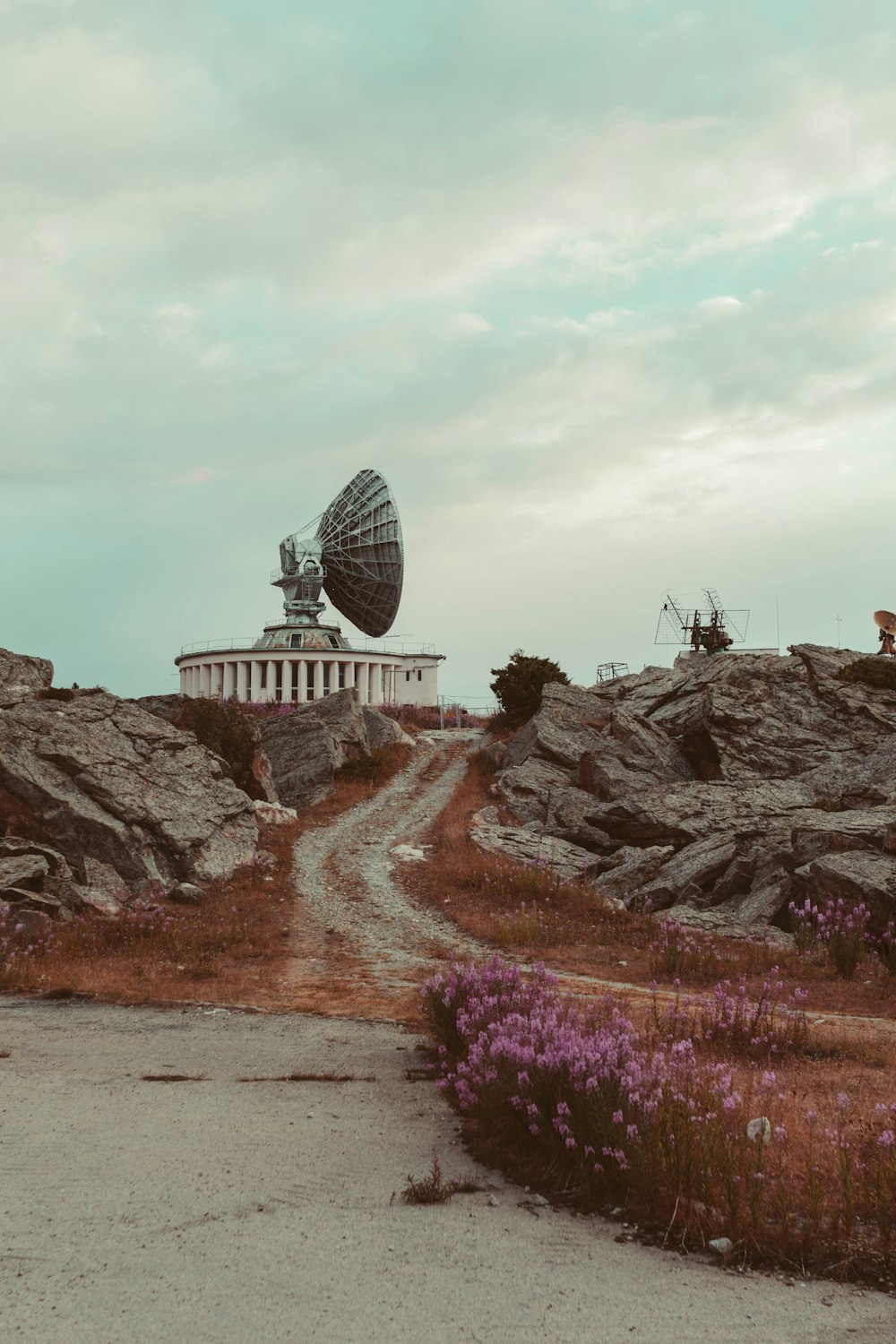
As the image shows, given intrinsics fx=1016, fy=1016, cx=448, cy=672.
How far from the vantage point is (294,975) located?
15156 mm

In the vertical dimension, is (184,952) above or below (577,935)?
below

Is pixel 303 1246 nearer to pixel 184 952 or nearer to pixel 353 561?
pixel 184 952

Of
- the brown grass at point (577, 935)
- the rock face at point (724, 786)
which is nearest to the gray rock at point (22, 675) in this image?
the brown grass at point (577, 935)

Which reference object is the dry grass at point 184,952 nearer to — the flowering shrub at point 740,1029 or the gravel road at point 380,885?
→ the gravel road at point 380,885

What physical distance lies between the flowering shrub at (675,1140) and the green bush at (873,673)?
A: 25.7 metres

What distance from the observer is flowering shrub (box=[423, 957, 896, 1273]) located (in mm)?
5820

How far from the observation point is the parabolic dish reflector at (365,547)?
70.1 meters

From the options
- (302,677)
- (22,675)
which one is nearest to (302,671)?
(302,677)

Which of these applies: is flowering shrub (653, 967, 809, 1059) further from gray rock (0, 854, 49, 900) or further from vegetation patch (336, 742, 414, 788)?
vegetation patch (336, 742, 414, 788)

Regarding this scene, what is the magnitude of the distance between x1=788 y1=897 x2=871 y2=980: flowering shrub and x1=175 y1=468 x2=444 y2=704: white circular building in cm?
5506

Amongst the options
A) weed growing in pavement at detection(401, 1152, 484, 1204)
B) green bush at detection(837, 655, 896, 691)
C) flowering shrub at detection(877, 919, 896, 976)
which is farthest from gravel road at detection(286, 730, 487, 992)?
green bush at detection(837, 655, 896, 691)

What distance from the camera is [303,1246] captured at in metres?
5.65

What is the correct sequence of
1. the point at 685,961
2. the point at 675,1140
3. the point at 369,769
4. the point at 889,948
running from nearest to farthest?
the point at 675,1140
the point at 685,961
the point at 889,948
the point at 369,769

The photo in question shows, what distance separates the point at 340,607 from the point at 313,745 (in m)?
40.7
